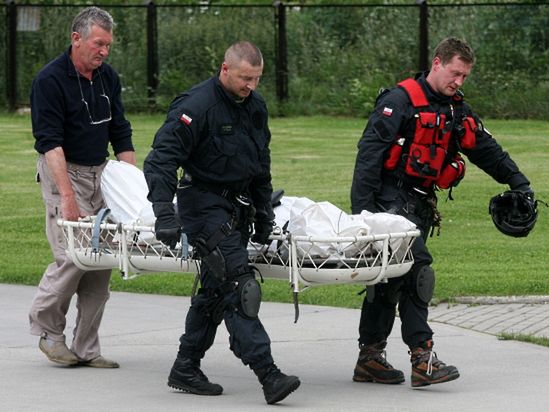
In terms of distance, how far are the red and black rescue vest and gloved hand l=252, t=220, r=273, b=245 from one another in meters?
0.72

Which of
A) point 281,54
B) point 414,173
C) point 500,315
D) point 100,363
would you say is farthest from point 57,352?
point 281,54

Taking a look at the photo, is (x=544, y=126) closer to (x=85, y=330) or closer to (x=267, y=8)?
(x=267, y=8)

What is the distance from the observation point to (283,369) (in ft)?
26.7

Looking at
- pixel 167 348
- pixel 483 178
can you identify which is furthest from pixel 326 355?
pixel 483 178

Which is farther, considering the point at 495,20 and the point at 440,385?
the point at 495,20

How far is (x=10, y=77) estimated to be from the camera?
26.6m

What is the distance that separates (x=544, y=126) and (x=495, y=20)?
300cm

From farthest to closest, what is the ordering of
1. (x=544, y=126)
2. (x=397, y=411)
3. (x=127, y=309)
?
(x=544, y=126) → (x=127, y=309) → (x=397, y=411)

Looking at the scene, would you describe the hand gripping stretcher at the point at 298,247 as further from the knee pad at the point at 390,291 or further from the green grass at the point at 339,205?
the green grass at the point at 339,205

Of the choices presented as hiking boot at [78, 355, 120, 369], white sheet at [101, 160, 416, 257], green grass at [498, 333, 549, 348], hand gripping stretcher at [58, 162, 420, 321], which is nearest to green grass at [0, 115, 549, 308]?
green grass at [498, 333, 549, 348]

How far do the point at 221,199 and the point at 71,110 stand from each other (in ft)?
3.92

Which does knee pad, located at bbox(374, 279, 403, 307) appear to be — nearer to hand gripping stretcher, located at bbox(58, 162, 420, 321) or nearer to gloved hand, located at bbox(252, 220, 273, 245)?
hand gripping stretcher, located at bbox(58, 162, 420, 321)

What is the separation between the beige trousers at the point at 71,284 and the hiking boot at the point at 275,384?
1392 millimetres

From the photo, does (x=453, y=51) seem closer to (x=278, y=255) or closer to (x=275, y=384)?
(x=278, y=255)
